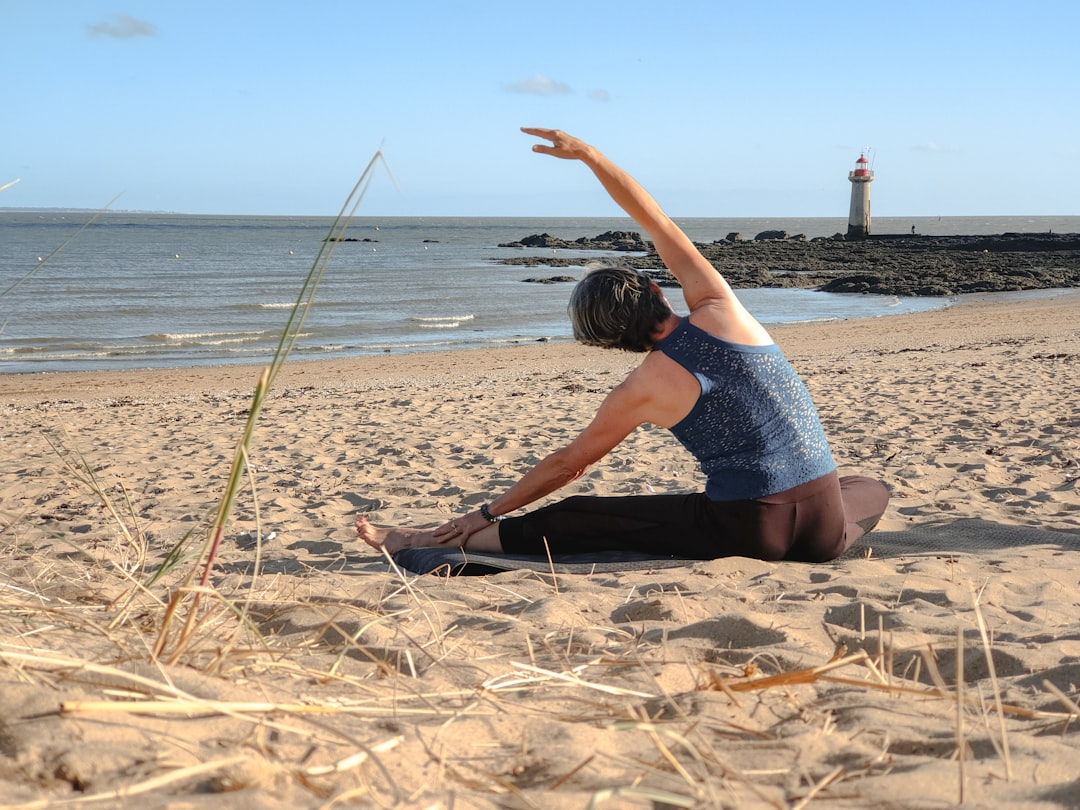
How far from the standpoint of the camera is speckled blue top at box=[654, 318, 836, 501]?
9.25ft

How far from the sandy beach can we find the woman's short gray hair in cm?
75

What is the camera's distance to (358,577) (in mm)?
3121

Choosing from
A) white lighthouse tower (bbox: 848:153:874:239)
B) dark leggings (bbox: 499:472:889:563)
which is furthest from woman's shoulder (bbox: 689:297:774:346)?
white lighthouse tower (bbox: 848:153:874:239)

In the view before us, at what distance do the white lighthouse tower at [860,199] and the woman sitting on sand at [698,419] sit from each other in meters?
A: 50.1

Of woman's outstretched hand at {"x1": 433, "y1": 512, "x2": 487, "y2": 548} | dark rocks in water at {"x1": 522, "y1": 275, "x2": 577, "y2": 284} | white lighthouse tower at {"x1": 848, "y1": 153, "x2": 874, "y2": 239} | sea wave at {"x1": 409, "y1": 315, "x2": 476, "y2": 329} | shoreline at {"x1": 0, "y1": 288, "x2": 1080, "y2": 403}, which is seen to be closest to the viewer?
woman's outstretched hand at {"x1": 433, "y1": 512, "x2": 487, "y2": 548}

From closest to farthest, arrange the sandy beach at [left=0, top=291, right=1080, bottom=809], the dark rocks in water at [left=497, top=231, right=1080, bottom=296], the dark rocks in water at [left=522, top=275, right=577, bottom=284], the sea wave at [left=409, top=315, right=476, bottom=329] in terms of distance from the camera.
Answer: the sandy beach at [left=0, top=291, right=1080, bottom=809], the sea wave at [left=409, top=315, right=476, bottom=329], the dark rocks in water at [left=497, top=231, right=1080, bottom=296], the dark rocks in water at [left=522, top=275, right=577, bottom=284]

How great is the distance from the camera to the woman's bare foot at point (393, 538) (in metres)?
3.36

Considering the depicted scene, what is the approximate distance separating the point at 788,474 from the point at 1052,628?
81 centimetres

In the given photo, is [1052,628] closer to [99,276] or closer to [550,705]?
[550,705]

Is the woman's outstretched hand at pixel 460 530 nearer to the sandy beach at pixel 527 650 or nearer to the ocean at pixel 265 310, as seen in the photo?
the sandy beach at pixel 527 650

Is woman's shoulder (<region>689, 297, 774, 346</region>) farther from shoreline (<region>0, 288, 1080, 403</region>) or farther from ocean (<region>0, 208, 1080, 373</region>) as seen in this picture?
shoreline (<region>0, 288, 1080, 403</region>)

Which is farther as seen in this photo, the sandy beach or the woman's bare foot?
the woman's bare foot

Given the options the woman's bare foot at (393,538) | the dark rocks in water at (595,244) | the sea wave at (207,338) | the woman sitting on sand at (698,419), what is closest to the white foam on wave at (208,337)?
the sea wave at (207,338)

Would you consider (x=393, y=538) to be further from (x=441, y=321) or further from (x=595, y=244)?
(x=595, y=244)
